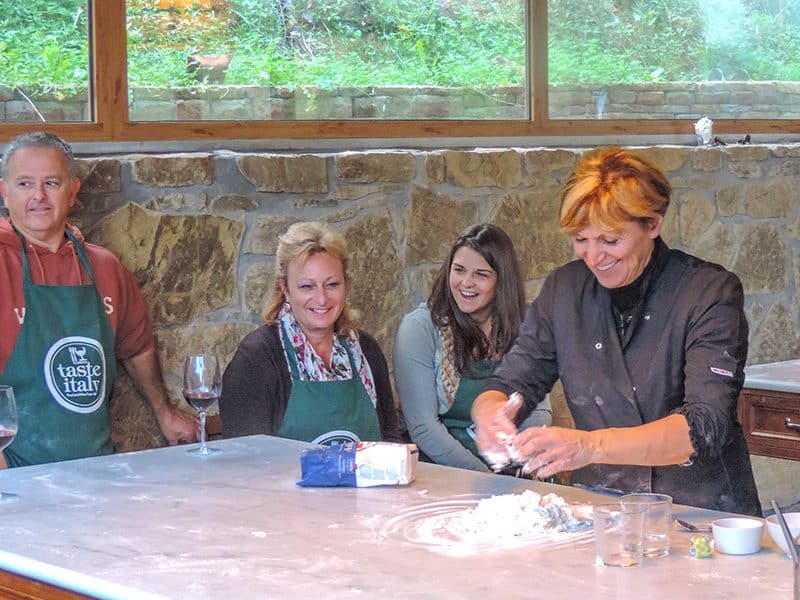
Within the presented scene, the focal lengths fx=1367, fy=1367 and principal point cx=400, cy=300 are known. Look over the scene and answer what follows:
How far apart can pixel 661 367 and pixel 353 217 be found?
1.86m

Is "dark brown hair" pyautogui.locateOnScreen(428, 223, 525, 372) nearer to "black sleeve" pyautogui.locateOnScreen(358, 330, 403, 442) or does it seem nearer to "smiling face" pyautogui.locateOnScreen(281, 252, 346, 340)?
"black sleeve" pyautogui.locateOnScreen(358, 330, 403, 442)

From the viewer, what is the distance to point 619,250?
2.88 metres

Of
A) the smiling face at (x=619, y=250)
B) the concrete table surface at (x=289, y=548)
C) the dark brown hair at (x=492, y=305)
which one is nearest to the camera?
the concrete table surface at (x=289, y=548)

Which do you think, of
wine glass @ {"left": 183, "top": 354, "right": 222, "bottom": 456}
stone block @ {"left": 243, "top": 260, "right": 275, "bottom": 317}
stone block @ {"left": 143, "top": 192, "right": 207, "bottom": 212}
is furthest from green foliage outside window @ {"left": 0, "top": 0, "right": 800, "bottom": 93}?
wine glass @ {"left": 183, "top": 354, "right": 222, "bottom": 456}

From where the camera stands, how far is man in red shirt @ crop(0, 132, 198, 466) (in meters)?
3.74

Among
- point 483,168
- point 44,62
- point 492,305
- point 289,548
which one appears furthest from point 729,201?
point 289,548

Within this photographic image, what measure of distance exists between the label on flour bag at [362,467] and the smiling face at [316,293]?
129cm

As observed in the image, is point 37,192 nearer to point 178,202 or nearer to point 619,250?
point 178,202

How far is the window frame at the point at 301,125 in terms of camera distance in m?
4.14

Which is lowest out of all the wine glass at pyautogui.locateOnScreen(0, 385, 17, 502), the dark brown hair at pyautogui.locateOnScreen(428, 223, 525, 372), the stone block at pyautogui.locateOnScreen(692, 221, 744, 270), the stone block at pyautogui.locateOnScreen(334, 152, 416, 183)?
the wine glass at pyautogui.locateOnScreen(0, 385, 17, 502)

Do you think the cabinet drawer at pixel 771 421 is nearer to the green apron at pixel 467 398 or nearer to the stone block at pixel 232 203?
the green apron at pixel 467 398

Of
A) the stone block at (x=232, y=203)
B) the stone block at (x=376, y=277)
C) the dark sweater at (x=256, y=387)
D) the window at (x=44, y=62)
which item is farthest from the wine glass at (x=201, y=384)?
the stone block at (x=376, y=277)

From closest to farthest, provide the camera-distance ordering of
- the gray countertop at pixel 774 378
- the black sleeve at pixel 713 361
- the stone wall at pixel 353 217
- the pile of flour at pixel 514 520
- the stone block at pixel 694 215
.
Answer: the pile of flour at pixel 514 520 → the black sleeve at pixel 713 361 → the gray countertop at pixel 774 378 → the stone wall at pixel 353 217 → the stone block at pixel 694 215

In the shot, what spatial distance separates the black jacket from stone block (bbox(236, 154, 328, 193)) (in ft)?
4.79
